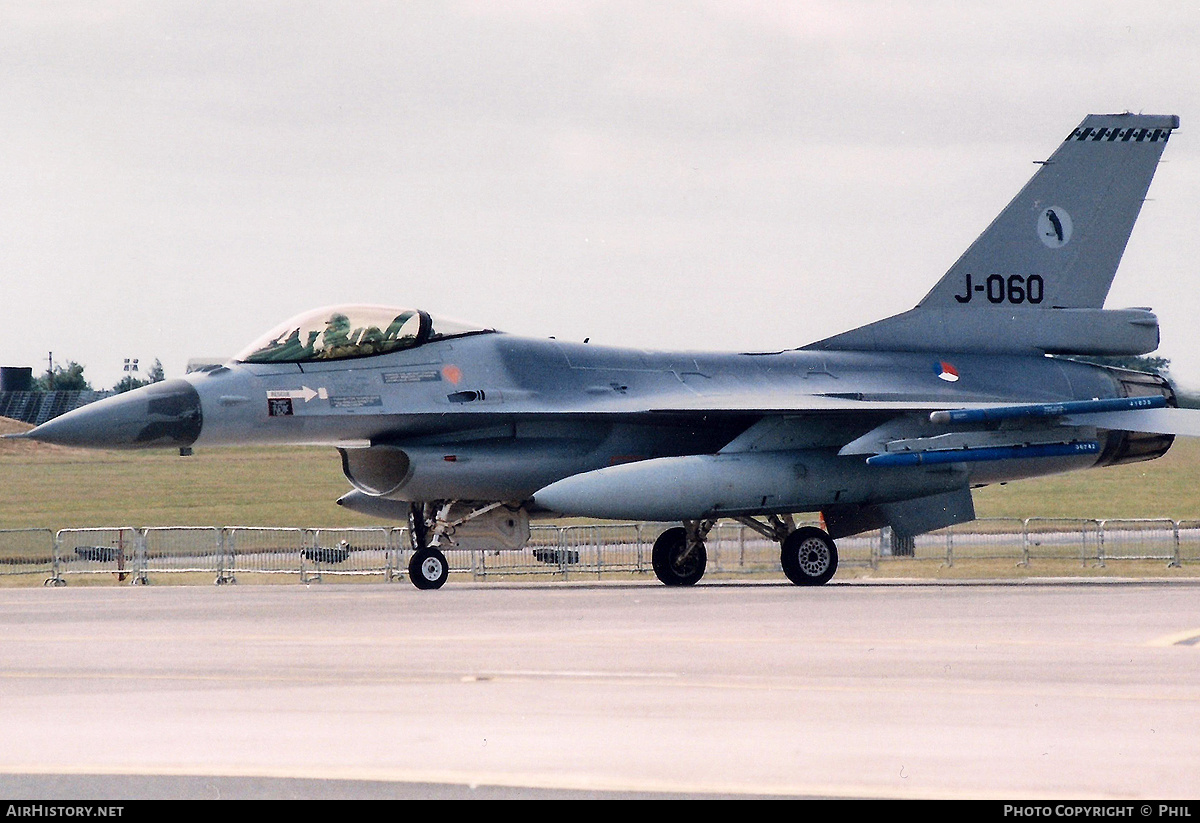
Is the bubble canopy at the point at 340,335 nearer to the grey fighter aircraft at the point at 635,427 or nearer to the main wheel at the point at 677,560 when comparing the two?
the grey fighter aircraft at the point at 635,427

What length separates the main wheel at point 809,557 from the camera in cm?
2147

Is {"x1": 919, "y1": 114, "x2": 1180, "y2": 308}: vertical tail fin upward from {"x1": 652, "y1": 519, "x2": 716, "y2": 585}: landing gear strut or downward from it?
upward

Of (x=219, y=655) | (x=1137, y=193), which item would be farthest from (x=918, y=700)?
(x=1137, y=193)

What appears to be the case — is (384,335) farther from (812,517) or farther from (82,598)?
(812,517)

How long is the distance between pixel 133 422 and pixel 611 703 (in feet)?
38.9

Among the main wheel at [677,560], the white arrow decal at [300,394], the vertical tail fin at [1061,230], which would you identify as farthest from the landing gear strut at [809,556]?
the white arrow decal at [300,394]

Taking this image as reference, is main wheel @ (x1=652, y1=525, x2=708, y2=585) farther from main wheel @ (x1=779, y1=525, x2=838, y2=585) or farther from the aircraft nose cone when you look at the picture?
the aircraft nose cone

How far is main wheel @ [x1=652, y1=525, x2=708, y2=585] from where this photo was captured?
2222 cm

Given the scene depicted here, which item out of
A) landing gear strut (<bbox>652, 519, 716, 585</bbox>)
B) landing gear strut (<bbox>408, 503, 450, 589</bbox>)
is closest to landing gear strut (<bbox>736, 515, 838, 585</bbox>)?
landing gear strut (<bbox>652, 519, 716, 585</bbox>)

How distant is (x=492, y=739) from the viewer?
7.64m

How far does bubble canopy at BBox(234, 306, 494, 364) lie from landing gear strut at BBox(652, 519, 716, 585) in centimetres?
402

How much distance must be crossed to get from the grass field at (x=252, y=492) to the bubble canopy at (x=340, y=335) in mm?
18363

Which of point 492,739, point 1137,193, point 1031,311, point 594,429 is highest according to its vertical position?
point 1137,193

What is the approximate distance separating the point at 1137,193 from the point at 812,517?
19407 mm
